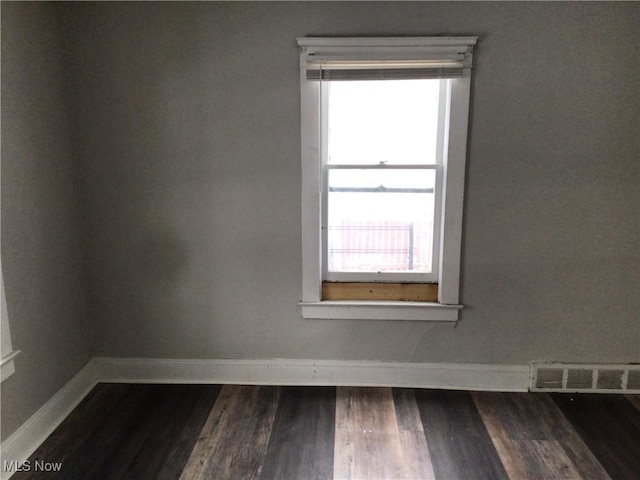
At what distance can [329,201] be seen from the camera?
9.43ft

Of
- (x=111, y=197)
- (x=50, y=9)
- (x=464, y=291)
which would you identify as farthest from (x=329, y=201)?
(x=50, y=9)

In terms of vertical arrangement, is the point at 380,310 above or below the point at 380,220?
below

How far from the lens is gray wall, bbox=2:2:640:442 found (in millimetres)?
2574

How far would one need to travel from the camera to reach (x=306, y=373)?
3.02 meters

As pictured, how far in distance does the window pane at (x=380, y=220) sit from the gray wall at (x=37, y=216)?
4.65 ft

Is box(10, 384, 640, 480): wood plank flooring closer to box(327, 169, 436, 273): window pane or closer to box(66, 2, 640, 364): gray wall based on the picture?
box(66, 2, 640, 364): gray wall

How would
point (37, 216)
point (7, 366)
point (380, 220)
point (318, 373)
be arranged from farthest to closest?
point (318, 373)
point (380, 220)
point (37, 216)
point (7, 366)

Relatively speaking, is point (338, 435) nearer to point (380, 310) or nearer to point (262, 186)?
point (380, 310)

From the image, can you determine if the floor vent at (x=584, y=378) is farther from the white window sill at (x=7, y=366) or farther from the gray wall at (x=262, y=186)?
the white window sill at (x=7, y=366)

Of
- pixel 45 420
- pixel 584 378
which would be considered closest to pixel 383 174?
pixel 584 378

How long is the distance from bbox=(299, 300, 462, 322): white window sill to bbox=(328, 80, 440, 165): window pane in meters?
0.79

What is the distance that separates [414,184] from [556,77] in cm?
88

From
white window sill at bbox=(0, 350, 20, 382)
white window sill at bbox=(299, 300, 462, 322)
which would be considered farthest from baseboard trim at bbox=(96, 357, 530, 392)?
white window sill at bbox=(0, 350, 20, 382)

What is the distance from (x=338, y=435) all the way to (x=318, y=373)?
501 mm
